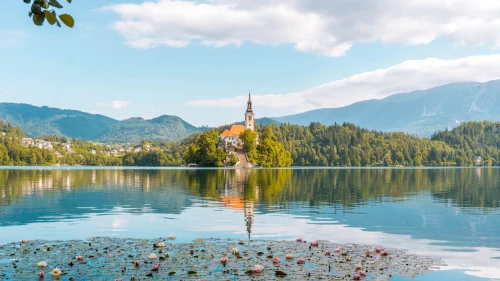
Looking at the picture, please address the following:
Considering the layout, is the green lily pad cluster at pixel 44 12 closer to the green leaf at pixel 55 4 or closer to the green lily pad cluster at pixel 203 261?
the green leaf at pixel 55 4

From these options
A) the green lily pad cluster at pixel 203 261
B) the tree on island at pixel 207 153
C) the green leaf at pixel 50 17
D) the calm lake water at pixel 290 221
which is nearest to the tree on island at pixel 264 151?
the tree on island at pixel 207 153

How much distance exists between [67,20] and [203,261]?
10467 millimetres

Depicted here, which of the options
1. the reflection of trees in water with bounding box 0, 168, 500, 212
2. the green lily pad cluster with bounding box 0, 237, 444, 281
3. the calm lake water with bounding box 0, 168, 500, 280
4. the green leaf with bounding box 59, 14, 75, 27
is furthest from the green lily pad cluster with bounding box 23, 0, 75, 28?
the reflection of trees in water with bounding box 0, 168, 500, 212

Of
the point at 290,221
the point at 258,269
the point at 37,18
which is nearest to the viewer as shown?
the point at 37,18

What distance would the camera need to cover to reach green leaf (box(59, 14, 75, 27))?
5.48m

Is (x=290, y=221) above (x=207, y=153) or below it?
below

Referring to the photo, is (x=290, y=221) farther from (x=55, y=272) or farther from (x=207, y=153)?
(x=207, y=153)

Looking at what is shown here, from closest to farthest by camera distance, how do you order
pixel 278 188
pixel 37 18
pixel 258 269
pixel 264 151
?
pixel 37 18 → pixel 258 269 → pixel 278 188 → pixel 264 151

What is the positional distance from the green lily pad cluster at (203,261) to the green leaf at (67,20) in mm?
8505

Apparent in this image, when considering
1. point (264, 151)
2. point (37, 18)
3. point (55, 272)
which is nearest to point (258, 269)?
point (55, 272)

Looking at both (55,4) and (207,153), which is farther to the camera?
(207,153)

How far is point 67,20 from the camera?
5.51m

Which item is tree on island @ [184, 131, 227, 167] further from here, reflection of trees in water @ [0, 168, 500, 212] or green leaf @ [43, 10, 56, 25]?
green leaf @ [43, 10, 56, 25]

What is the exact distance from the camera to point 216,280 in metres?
12.3
